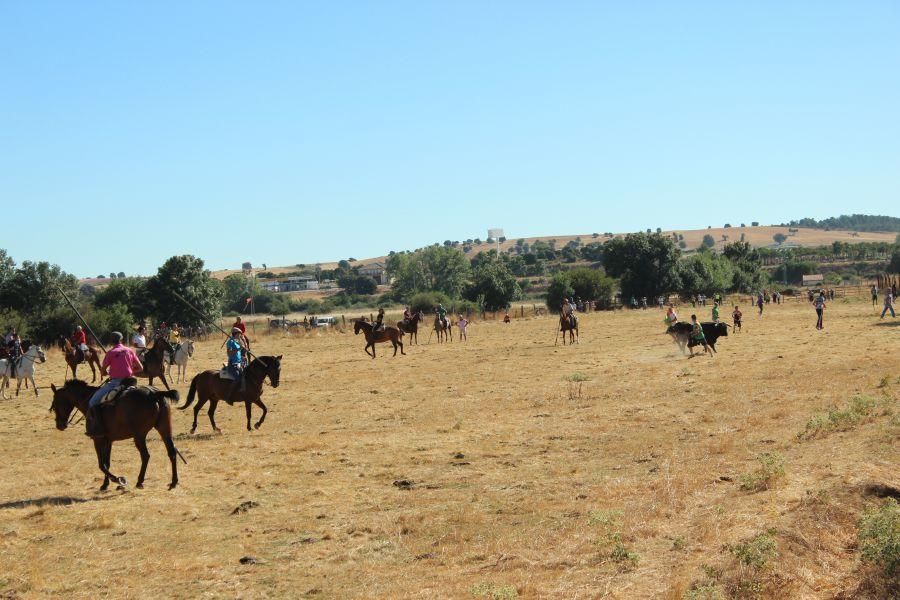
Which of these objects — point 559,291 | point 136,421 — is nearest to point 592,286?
point 559,291

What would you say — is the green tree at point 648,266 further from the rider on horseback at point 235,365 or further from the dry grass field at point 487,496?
the rider on horseback at point 235,365

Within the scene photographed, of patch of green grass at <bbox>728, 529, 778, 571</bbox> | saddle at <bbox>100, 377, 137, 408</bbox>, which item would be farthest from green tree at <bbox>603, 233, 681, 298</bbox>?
patch of green grass at <bbox>728, 529, 778, 571</bbox>

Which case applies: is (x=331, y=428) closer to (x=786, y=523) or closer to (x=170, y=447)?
(x=170, y=447)

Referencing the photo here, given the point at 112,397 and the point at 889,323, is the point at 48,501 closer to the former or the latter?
the point at 112,397

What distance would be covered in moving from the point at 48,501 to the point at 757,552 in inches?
396

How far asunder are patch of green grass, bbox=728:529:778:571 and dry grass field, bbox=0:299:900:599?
0.03 metres

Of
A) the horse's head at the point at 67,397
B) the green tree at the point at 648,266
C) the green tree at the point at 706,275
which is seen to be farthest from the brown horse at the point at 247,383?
the green tree at the point at 706,275

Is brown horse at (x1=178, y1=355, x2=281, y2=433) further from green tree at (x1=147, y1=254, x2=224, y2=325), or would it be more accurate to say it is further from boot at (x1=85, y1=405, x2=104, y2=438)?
green tree at (x1=147, y1=254, x2=224, y2=325)

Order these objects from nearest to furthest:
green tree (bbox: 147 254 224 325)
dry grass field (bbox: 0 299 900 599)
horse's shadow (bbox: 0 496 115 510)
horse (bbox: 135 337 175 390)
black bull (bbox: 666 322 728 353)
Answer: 1. dry grass field (bbox: 0 299 900 599)
2. horse's shadow (bbox: 0 496 115 510)
3. horse (bbox: 135 337 175 390)
4. black bull (bbox: 666 322 728 353)
5. green tree (bbox: 147 254 224 325)

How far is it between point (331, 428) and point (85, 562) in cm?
975

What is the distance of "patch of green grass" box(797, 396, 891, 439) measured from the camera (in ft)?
50.4

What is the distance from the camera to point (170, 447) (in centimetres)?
1387

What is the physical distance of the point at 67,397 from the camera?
1462 cm

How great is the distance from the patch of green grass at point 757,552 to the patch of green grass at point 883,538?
32.4 inches
